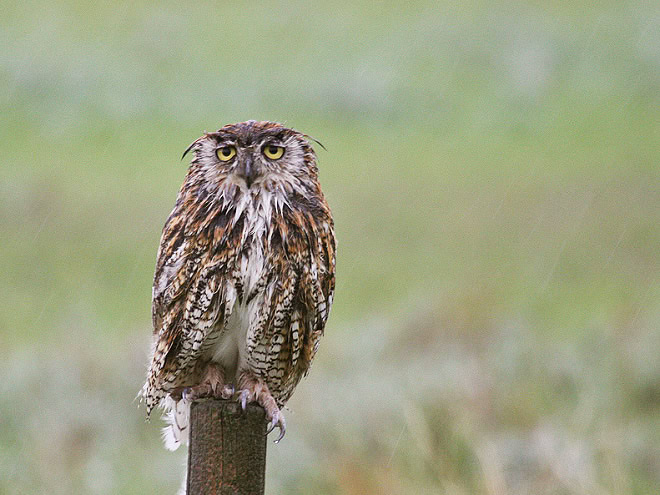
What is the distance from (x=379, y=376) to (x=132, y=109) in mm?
6953

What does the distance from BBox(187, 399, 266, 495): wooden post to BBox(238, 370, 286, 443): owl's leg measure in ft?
0.91

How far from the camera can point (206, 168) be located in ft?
10.2

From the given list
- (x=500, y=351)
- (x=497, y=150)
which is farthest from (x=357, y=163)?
(x=500, y=351)

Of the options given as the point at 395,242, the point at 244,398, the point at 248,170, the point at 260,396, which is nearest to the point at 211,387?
the point at 260,396

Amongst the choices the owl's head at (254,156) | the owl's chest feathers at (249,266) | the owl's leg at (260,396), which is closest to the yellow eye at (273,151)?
the owl's head at (254,156)

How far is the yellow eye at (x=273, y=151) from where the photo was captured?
3070 millimetres

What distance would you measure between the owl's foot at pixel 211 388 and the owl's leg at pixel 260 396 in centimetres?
5

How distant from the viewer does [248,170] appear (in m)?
3.03

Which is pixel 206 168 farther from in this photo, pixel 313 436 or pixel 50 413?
pixel 50 413

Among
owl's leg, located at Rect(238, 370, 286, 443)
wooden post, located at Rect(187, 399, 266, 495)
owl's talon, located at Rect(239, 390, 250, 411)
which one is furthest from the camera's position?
owl's leg, located at Rect(238, 370, 286, 443)

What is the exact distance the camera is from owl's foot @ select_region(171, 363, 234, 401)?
3201 mm

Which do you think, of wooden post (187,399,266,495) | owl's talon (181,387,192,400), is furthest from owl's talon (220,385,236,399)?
wooden post (187,399,266,495)

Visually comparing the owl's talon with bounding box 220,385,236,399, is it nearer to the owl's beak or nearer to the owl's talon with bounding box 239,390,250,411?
the owl's talon with bounding box 239,390,250,411

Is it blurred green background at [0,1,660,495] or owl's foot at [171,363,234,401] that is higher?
blurred green background at [0,1,660,495]
